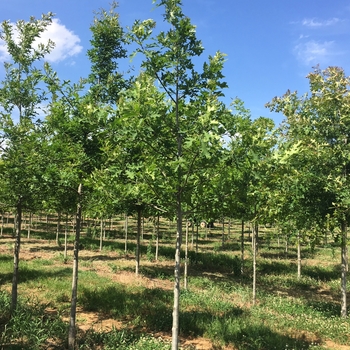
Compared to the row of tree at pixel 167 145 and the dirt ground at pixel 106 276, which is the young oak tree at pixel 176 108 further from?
the dirt ground at pixel 106 276

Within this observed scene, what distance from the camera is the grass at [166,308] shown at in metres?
7.33

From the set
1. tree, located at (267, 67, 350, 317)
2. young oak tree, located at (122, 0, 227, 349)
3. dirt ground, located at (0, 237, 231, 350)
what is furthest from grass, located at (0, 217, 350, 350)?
young oak tree, located at (122, 0, 227, 349)

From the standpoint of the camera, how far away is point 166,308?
9.69 m

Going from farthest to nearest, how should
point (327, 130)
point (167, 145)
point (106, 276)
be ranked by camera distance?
point (106, 276), point (327, 130), point (167, 145)

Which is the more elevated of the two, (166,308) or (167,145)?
(167,145)

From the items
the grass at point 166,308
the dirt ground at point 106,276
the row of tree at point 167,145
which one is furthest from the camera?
the dirt ground at point 106,276

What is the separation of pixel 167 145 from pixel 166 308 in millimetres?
6345

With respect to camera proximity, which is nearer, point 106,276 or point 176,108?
point 176,108

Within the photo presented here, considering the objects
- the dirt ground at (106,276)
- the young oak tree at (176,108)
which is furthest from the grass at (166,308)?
the young oak tree at (176,108)

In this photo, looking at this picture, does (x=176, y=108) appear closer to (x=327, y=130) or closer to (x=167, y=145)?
(x=167, y=145)

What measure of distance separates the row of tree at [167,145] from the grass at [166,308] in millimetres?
1112

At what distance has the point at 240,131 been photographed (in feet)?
15.8

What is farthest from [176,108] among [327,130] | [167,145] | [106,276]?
[106,276]

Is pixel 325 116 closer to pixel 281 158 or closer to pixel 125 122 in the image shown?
pixel 281 158
